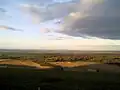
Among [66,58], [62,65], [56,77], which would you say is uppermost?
[66,58]

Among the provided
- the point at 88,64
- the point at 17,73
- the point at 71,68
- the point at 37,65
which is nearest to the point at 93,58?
the point at 88,64

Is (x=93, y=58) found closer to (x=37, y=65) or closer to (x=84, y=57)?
(x=84, y=57)

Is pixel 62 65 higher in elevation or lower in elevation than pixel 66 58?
lower

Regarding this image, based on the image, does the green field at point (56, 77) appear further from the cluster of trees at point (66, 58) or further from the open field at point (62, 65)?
the cluster of trees at point (66, 58)

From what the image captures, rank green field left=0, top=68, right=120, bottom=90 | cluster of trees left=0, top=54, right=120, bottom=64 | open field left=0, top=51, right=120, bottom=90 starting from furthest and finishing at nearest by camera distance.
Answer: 1. cluster of trees left=0, top=54, right=120, bottom=64
2. open field left=0, top=51, right=120, bottom=90
3. green field left=0, top=68, right=120, bottom=90

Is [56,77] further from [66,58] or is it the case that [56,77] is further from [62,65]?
[66,58]

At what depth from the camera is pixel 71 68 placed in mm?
14352

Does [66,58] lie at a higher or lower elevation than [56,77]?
higher

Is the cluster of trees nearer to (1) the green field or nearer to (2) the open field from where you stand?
(2) the open field

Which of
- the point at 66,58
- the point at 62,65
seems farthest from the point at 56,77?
the point at 66,58

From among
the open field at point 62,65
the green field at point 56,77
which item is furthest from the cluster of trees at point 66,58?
the green field at point 56,77

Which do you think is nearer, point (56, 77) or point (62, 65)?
point (56, 77)

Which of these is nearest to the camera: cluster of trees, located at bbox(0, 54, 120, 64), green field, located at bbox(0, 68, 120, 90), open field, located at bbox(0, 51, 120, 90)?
green field, located at bbox(0, 68, 120, 90)

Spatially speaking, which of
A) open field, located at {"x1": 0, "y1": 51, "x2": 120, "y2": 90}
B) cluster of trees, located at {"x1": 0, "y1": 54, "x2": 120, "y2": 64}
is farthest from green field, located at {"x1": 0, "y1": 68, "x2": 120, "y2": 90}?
cluster of trees, located at {"x1": 0, "y1": 54, "x2": 120, "y2": 64}
